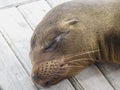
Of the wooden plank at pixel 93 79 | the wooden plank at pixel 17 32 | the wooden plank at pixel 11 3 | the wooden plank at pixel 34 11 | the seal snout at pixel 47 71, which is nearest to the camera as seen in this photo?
the seal snout at pixel 47 71

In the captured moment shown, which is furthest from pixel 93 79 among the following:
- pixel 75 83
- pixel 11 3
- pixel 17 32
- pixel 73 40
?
pixel 11 3

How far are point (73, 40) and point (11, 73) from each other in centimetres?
55

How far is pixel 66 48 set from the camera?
8.59 feet

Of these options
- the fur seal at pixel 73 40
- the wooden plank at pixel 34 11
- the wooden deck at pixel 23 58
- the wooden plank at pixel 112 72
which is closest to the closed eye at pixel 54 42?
the fur seal at pixel 73 40

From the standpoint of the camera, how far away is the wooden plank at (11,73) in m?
2.78

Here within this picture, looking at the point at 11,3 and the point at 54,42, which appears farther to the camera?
the point at 11,3

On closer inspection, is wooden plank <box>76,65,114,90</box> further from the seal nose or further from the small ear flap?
the small ear flap

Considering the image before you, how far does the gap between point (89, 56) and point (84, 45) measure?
0.30 feet

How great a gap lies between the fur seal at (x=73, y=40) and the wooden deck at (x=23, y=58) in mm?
74

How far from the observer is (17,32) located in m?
3.15

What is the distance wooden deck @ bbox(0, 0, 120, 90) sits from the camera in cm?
274

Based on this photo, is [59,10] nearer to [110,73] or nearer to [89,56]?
[89,56]

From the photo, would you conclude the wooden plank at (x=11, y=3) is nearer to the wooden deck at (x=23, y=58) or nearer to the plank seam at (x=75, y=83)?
the wooden deck at (x=23, y=58)

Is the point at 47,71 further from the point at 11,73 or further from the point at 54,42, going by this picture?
the point at 11,73
